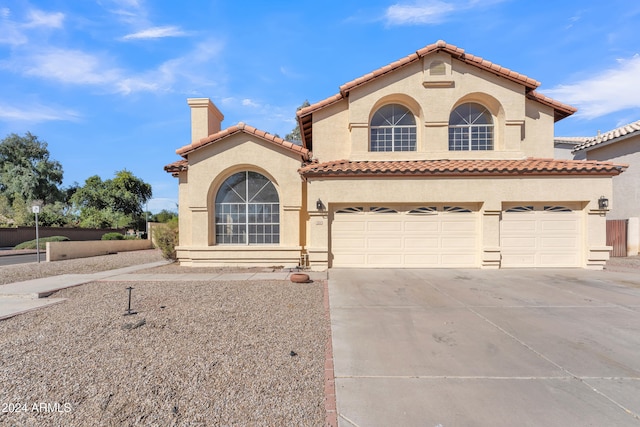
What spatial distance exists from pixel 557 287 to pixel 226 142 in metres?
12.3

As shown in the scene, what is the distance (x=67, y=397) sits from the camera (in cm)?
327

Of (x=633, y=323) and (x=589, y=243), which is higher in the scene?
(x=589, y=243)

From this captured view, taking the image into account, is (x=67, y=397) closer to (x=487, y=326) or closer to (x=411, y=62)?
(x=487, y=326)

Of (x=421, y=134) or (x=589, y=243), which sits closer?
(x=589, y=243)

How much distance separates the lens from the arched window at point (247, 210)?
12.1 m

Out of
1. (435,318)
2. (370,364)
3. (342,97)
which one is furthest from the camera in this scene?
(342,97)

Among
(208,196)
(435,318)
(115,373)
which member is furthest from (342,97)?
(115,373)

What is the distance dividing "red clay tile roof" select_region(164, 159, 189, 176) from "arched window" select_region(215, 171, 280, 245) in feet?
5.76

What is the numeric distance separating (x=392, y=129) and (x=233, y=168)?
23.2ft

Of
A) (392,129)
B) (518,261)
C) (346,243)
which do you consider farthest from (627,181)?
(346,243)

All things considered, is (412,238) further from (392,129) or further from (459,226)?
(392,129)

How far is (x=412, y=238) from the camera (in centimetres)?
1113

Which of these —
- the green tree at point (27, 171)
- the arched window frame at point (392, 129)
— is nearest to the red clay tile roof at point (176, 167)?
the arched window frame at point (392, 129)

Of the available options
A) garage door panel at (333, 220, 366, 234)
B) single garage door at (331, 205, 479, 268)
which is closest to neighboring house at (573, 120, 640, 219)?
single garage door at (331, 205, 479, 268)
